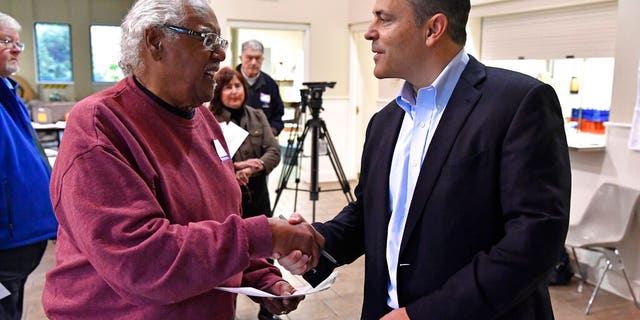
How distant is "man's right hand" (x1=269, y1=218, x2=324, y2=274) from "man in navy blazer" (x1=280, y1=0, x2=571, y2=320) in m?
0.02

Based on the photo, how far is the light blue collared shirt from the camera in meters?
1.23

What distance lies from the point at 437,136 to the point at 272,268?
1.98 feet

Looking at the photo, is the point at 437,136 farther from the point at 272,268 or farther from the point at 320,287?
the point at 272,268

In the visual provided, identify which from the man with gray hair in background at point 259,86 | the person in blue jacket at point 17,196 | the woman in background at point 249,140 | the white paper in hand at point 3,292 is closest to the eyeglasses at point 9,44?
the person in blue jacket at point 17,196

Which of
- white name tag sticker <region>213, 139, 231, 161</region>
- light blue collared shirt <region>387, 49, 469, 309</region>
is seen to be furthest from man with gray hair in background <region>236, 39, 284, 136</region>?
light blue collared shirt <region>387, 49, 469, 309</region>

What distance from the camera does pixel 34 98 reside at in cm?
945

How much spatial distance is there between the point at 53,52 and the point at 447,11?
394 inches

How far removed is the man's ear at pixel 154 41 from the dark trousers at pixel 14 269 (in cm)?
134

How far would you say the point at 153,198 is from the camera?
1041 millimetres

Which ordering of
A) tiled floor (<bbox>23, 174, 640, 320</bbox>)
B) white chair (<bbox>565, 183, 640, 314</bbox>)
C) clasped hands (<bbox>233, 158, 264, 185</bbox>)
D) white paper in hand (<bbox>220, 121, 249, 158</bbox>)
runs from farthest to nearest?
white chair (<bbox>565, 183, 640, 314</bbox>) → tiled floor (<bbox>23, 174, 640, 320</bbox>) → white paper in hand (<bbox>220, 121, 249, 158</bbox>) → clasped hands (<bbox>233, 158, 264, 185</bbox>)

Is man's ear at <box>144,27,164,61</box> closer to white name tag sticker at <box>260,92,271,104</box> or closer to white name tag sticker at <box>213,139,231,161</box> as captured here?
white name tag sticker at <box>213,139,231,161</box>

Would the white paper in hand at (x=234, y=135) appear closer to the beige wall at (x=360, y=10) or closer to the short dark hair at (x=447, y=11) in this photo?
the short dark hair at (x=447, y=11)

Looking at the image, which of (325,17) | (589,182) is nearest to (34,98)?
(325,17)

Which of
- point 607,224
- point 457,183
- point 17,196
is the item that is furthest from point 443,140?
point 607,224
